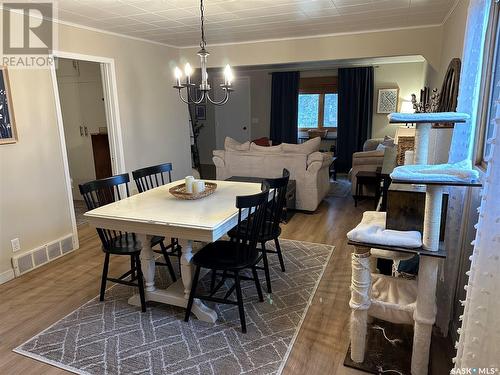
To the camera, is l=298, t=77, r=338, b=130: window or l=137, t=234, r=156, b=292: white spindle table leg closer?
l=137, t=234, r=156, b=292: white spindle table leg

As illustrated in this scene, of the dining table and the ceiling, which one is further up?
the ceiling

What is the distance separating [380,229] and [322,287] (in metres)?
1.14

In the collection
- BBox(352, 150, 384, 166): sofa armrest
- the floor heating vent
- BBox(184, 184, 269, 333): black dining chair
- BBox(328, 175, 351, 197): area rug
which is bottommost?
BBox(328, 175, 351, 197): area rug

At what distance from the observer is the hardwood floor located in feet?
6.31

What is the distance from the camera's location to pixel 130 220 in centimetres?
213

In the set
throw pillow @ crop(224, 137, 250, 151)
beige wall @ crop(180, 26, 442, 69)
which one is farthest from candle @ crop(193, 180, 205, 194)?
beige wall @ crop(180, 26, 442, 69)

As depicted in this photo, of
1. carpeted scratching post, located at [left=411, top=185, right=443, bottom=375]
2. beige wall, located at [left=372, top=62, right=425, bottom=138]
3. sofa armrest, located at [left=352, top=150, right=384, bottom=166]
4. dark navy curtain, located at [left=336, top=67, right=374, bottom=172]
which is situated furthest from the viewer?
dark navy curtain, located at [left=336, top=67, right=374, bottom=172]

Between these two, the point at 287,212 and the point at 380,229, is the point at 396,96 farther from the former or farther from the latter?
the point at 380,229

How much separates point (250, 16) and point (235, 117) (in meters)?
5.35

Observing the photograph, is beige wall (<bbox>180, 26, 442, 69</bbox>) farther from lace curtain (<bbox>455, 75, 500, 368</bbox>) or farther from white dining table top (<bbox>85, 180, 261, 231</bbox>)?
lace curtain (<bbox>455, 75, 500, 368</bbox>)

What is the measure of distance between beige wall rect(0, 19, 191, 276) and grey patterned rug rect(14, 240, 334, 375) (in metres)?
1.18

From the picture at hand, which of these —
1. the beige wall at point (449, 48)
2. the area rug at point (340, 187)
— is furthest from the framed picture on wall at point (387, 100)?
the beige wall at point (449, 48)

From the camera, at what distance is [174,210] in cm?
229

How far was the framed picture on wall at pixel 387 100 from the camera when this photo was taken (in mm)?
7320
